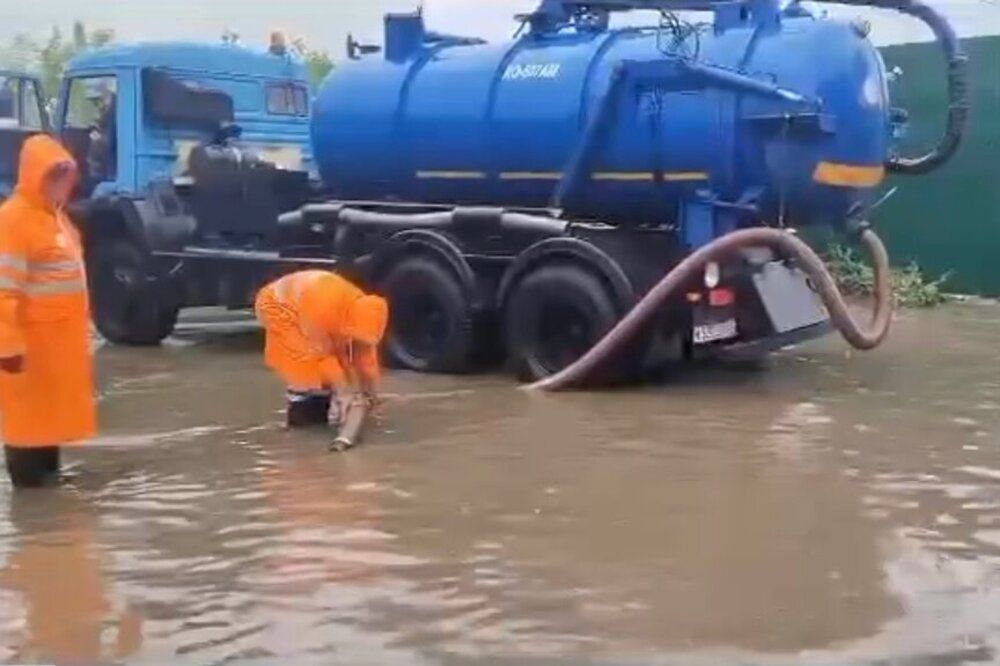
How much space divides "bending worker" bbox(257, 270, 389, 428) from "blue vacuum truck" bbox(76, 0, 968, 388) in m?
2.16

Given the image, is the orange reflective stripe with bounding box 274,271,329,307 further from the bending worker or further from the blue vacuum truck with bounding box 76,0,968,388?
the blue vacuum truck with bounding box 76,0,968,388

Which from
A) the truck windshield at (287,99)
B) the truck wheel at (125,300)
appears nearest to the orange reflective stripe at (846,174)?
the truck wheel at (125,300)

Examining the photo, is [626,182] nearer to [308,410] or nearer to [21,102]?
[308,410]

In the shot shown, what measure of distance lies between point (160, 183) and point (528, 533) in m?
7.95

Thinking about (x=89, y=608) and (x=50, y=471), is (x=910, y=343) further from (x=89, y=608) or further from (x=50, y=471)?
(x=89, y=608)

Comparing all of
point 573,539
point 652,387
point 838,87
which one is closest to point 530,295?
point 652,387

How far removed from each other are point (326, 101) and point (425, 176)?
115 centimetres

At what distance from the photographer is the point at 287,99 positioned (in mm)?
15430

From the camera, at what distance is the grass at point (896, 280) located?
16.1 meters

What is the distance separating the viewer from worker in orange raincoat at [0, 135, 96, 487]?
7832 millimetres

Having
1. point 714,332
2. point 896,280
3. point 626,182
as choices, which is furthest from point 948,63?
point 896,280

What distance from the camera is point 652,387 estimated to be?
1124 cm

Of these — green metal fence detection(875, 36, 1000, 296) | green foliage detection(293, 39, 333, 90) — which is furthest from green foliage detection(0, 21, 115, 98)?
green metal fence detection(875, 36, 1000, 296)

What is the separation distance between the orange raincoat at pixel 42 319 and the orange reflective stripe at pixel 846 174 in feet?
16.8
